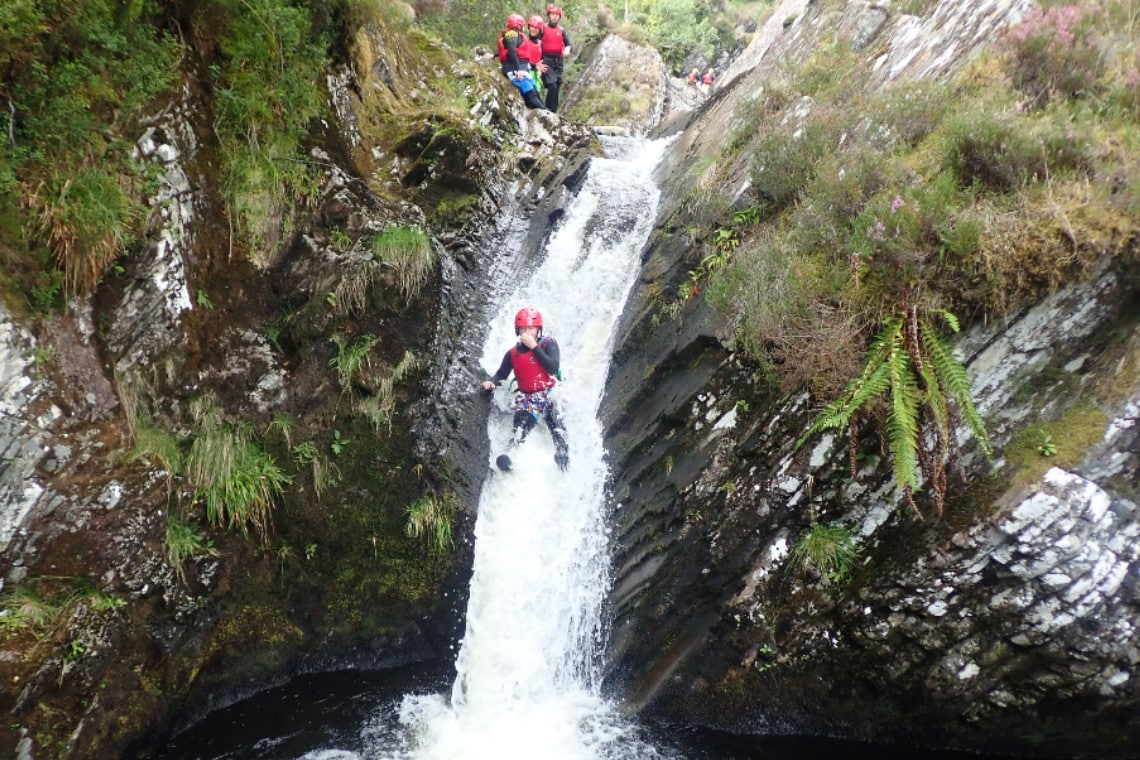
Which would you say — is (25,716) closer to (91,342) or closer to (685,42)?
(91,342)

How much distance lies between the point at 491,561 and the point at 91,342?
4.79m

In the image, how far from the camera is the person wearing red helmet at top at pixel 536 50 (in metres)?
14.3

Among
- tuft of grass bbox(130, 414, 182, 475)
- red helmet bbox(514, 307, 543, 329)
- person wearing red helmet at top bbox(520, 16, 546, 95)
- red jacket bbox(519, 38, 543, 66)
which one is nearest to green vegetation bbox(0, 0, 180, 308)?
tuft of grass bbox(130, 414, 182, 475)

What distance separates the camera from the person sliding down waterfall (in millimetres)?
8281

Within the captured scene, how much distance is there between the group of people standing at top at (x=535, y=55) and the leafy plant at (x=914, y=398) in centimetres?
1034

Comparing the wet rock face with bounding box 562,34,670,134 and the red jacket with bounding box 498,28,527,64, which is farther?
the wet rock face with bounding box 562,34,670,134

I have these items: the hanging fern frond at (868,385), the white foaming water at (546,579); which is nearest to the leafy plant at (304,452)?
the white foaming water at (546,579)

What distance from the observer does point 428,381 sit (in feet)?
26.2

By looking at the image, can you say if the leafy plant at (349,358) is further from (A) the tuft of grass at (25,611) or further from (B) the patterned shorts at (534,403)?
(A) the tuft of grass at (25,611)

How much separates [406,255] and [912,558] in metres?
6.41

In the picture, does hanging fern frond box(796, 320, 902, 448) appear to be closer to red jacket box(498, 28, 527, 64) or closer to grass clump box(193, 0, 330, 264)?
grass clump box(193, 0, 330, 264)

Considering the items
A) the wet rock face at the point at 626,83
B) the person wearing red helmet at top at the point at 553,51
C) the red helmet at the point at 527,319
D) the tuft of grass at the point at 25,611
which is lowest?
the tuft of grass at the point at 25,611

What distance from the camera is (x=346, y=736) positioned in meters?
6.38

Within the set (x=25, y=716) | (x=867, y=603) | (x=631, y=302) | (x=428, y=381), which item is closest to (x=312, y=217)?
(x=428, y=381)
